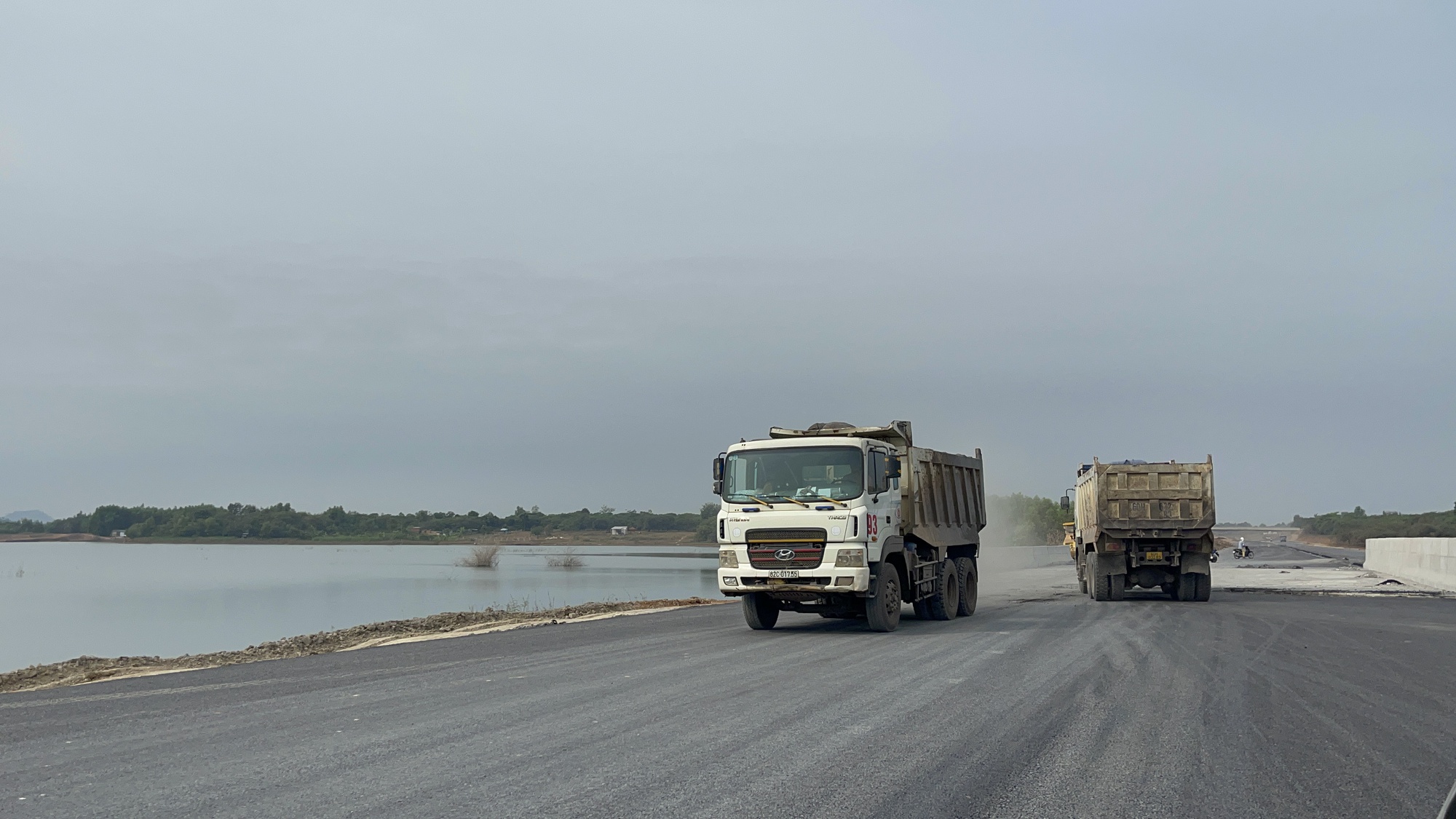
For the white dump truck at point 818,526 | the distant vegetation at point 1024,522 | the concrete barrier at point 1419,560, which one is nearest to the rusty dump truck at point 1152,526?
the white dump truck at point 818,526

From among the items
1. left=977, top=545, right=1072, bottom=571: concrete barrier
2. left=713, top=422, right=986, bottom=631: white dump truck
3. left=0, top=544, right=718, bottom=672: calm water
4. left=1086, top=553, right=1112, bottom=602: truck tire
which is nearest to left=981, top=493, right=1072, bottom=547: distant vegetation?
left=977, top=545, right=1072, bottom=571: concrete barrier

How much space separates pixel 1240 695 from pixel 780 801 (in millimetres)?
6413

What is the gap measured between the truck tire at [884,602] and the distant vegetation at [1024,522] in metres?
43.3

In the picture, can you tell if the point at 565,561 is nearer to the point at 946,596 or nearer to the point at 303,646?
the point at 946,596

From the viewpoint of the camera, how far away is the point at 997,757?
7.58m

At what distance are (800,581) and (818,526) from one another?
35.5 inches

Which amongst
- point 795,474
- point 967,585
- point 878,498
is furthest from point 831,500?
point 967,585

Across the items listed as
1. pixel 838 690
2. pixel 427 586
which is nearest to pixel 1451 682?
pixel 838 690

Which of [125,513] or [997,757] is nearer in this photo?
[997,757]

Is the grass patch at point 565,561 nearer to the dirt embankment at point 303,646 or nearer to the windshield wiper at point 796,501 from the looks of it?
the dirt embankment at point 303,646

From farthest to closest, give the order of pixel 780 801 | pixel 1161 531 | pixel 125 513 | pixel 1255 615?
pixel 125 513 < pixel 1161 531 < pixel 1255 615 < pixel 780 801

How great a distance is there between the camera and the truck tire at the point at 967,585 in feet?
70.2

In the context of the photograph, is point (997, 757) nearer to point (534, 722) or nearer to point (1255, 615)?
point (534, 722)

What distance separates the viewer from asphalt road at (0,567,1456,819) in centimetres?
645
